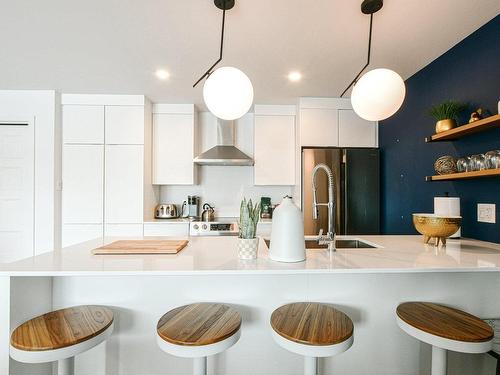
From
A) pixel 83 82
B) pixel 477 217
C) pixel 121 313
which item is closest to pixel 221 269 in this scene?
pixel 121 313

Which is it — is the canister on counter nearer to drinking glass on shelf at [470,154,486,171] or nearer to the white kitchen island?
drinking glass on shelf at [470,154,486,171]

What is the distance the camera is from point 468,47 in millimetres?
1944

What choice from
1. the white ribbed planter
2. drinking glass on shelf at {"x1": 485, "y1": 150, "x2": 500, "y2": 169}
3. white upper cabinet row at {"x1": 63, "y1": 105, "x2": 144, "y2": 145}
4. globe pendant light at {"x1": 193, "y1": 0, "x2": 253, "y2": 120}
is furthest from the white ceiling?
the white ribbed planter

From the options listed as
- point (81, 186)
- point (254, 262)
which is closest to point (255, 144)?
point (81, 186)

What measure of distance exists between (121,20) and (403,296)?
236 cm

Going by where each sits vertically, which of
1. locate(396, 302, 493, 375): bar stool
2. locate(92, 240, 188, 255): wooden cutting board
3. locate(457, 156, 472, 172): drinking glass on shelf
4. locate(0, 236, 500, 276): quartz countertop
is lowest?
locate(396, 302, 493, 375): bar stool

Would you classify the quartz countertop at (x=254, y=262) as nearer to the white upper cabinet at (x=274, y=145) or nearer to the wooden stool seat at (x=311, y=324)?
the wooden stool seat at (x=311, y=324)

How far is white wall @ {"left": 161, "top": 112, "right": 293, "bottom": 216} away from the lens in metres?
3.72

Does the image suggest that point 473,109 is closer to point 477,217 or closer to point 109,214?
point 477,217

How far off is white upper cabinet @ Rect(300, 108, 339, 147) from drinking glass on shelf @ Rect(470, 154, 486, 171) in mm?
1544

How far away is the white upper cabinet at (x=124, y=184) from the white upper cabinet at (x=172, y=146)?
0.30 meters

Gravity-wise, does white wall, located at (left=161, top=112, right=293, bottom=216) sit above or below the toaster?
above

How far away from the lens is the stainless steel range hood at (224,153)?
3291 millimetres

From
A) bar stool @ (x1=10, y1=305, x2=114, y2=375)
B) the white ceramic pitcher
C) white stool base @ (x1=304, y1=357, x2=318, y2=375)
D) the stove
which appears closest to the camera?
bar stool @ (x1=10, y1=305, x2=114, y2=375)
